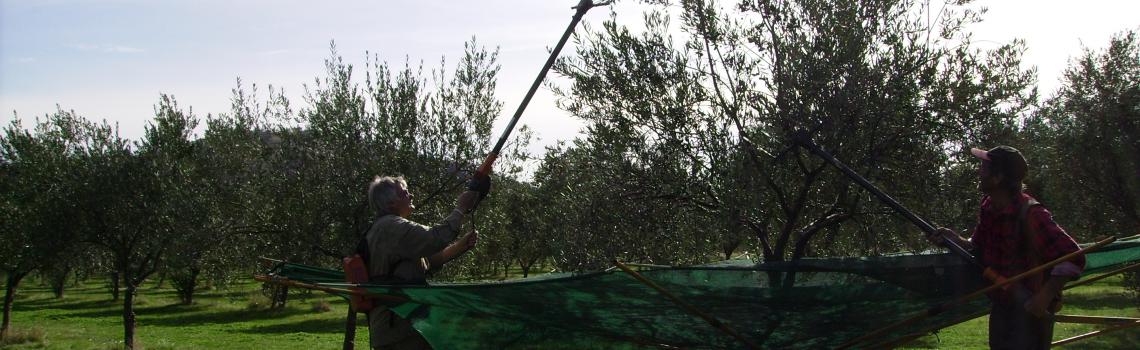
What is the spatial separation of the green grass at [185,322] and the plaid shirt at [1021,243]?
55.3 ft

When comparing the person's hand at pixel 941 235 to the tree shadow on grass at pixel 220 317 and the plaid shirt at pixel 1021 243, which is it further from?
the tree shadow on grass at pixel 220 317

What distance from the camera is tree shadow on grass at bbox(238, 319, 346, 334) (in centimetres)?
3175

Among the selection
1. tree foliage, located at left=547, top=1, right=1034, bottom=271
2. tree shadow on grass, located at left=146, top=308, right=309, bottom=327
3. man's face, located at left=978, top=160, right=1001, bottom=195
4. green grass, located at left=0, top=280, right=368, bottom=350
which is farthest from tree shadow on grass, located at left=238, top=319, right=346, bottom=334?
man's face, located at left=978, top=160, right=1001, bottom=195

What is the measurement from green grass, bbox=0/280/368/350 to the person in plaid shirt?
16926mm

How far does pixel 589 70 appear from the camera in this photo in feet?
30.6

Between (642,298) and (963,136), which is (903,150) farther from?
(642,298)

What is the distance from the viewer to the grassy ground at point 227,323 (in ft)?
74.6

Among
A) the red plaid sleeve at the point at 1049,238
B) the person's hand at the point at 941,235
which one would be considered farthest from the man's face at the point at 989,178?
the person's hand at the point at 941,235

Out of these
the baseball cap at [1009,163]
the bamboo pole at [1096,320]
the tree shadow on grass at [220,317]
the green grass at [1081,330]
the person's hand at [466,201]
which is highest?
the baseball cap at [1009,163]

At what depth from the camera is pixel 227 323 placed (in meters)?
35.4

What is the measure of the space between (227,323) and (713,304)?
3386 cm

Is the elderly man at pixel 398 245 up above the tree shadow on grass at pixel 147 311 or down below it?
above

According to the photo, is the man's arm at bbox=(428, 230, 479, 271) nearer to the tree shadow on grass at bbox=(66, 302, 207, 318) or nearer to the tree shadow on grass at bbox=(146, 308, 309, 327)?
the tree shadow on grass at bbox=(146, 308, 309, 327)

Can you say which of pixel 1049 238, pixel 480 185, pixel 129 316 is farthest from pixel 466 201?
pixel 129 316
